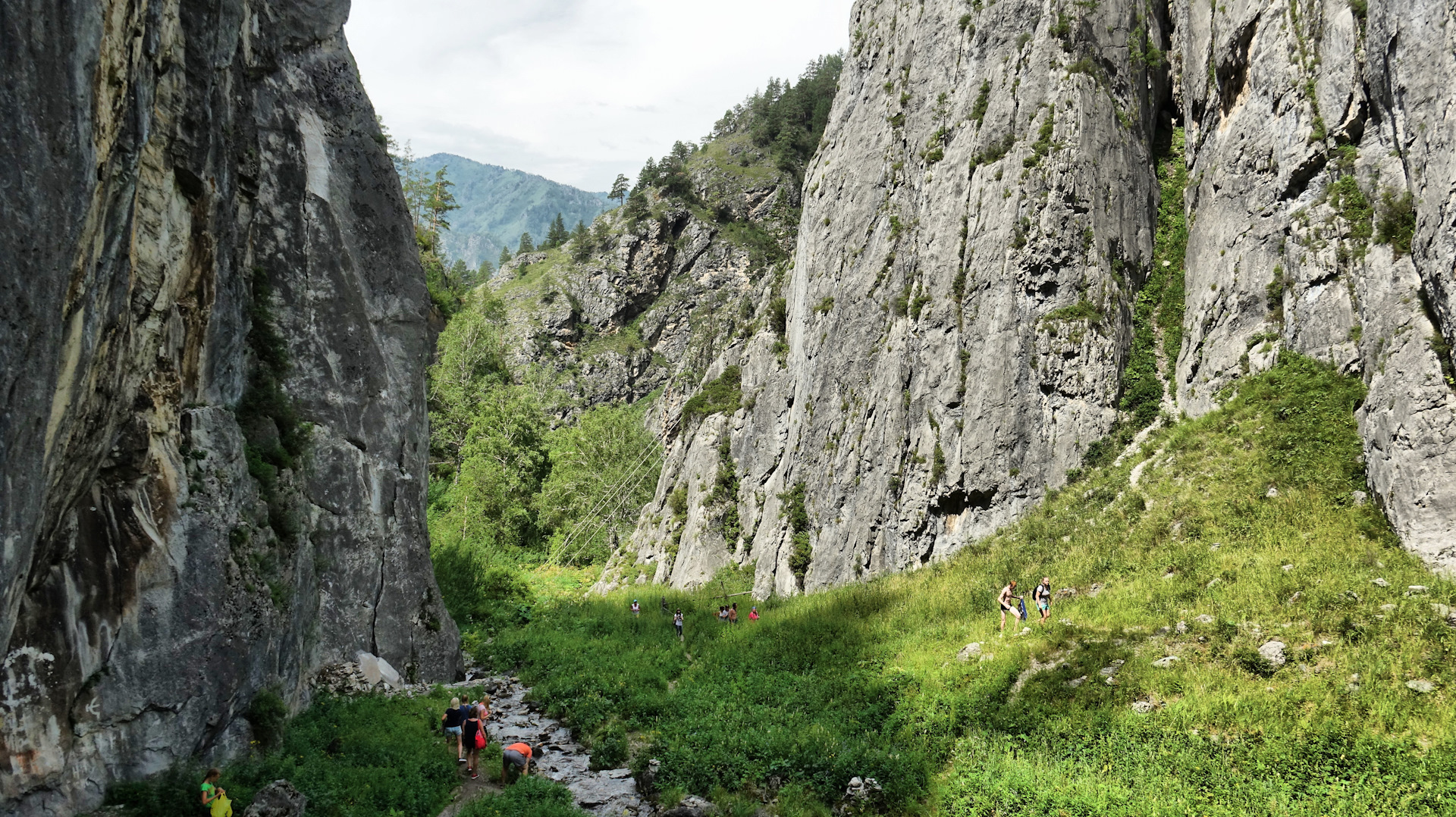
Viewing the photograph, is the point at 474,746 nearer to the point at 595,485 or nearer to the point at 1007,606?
the point at 1007,606

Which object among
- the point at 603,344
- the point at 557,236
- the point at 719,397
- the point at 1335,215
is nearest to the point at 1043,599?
the point at 1335,215

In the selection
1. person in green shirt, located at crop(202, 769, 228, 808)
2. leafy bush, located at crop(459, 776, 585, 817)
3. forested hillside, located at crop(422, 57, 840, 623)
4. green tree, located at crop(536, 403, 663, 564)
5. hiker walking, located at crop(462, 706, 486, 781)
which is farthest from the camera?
green tree, located at crop(536, 403, 663, 564)

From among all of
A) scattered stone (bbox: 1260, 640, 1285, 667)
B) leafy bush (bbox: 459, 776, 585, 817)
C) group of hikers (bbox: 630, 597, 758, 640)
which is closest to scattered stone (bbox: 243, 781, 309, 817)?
leafy bush (bbox: 459, 776, 585, 817)

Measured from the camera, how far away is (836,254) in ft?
140

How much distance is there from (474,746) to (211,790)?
547 cm

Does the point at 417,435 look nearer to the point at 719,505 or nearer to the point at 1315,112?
the point at 719,505

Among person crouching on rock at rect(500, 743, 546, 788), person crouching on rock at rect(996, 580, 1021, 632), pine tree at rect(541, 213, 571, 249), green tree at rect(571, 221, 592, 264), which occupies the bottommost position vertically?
person crouching on rock at rect(500, 743, 546, 788)

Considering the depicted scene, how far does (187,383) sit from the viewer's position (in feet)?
49.7

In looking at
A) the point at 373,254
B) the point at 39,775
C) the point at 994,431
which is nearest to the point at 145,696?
the point at 39,775

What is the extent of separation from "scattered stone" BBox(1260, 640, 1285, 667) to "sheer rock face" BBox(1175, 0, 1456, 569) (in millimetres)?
4289

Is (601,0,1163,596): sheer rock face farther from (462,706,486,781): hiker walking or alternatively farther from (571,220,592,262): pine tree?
(571,220,592,262): pine tree

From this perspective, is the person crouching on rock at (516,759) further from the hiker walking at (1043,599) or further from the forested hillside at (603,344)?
the forested hillside at (603,344)

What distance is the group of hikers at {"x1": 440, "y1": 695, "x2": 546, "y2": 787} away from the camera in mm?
15781

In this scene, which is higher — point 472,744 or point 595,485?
point 595,485
